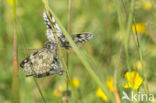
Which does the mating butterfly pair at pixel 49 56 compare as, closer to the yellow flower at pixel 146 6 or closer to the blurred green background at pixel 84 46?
the blurred green background at pixel 84 46

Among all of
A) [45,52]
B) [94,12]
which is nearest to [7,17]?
[94,12]

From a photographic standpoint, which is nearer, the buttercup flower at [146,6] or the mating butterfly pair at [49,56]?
the mating butterfly pair at [49,56]

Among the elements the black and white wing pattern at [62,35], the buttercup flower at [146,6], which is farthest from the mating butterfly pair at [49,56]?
the buttercup flower at [146,6]

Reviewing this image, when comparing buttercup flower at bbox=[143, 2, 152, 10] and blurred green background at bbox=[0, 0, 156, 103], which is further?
buttercup flower at bbox=[143, 2, 152, 10]

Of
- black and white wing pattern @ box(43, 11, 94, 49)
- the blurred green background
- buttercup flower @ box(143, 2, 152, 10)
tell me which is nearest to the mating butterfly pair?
black and white wing pattern @ box(43, 11, 94, 49)

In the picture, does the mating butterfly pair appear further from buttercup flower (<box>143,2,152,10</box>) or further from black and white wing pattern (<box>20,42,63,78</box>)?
buttercup flower (<box>143,2,152,10</box>)

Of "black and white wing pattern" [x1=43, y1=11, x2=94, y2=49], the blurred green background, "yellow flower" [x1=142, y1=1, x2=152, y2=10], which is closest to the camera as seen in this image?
"black and white wing pattern" [x1=43, y1=11, x2=94, y2=49]

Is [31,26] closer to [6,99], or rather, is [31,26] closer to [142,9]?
[6,99]
